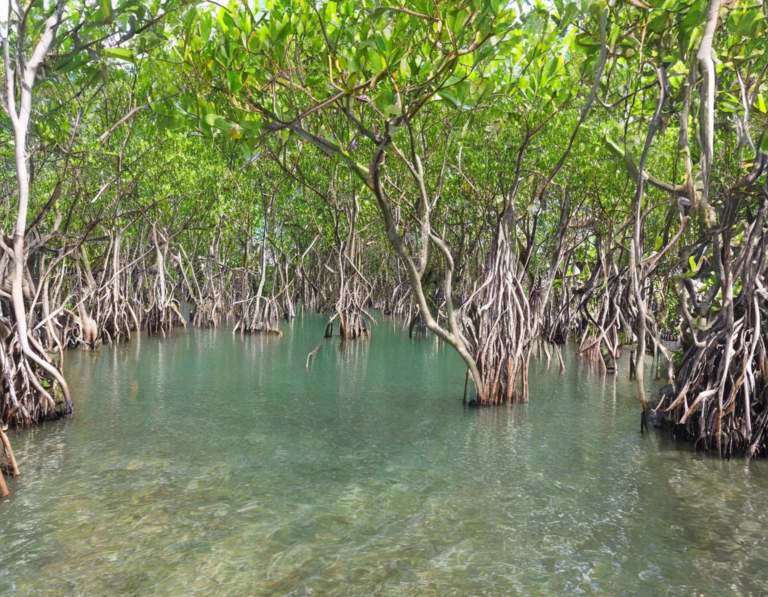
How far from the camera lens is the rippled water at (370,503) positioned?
14.0ft

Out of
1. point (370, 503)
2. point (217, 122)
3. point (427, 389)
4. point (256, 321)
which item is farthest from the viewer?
point (256, 321)

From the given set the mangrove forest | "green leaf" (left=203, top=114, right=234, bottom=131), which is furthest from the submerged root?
"green leaf" (left=203, top=114, right=234, bottom=131)

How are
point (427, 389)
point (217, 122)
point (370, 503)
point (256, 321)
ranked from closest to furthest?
point (370, 503) < point (217, 122) < point (427, 389) < point (256, 321)

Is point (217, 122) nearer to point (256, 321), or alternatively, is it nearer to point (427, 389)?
point (427, 389)

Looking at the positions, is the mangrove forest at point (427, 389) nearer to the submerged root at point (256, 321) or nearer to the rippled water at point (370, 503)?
the rippled water at point (370, 503)

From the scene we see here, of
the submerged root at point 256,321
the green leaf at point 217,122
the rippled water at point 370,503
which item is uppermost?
the green leaf at point 217,122

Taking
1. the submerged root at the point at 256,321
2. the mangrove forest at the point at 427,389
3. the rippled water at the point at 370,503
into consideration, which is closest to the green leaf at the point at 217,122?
the mangrove forest at the point at 427,389

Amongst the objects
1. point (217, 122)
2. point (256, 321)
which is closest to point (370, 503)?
point (217, 122)

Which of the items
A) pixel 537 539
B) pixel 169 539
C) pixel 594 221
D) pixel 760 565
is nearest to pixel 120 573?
pixel 169 539

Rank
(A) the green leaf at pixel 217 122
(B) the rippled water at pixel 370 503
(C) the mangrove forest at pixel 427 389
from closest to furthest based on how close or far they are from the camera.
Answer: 1. (B) the rippled water at pixel 370 503
2. (C) the mangrove forest at pixel 427 389
3. (A) the green leaf at pixel 217 122

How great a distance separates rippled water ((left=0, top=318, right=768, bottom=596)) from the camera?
425 cm

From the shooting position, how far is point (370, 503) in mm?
5504

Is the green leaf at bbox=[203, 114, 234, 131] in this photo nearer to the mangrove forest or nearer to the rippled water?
the mangrove forest

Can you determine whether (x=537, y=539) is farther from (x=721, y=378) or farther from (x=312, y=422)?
(x=312, y=422)
